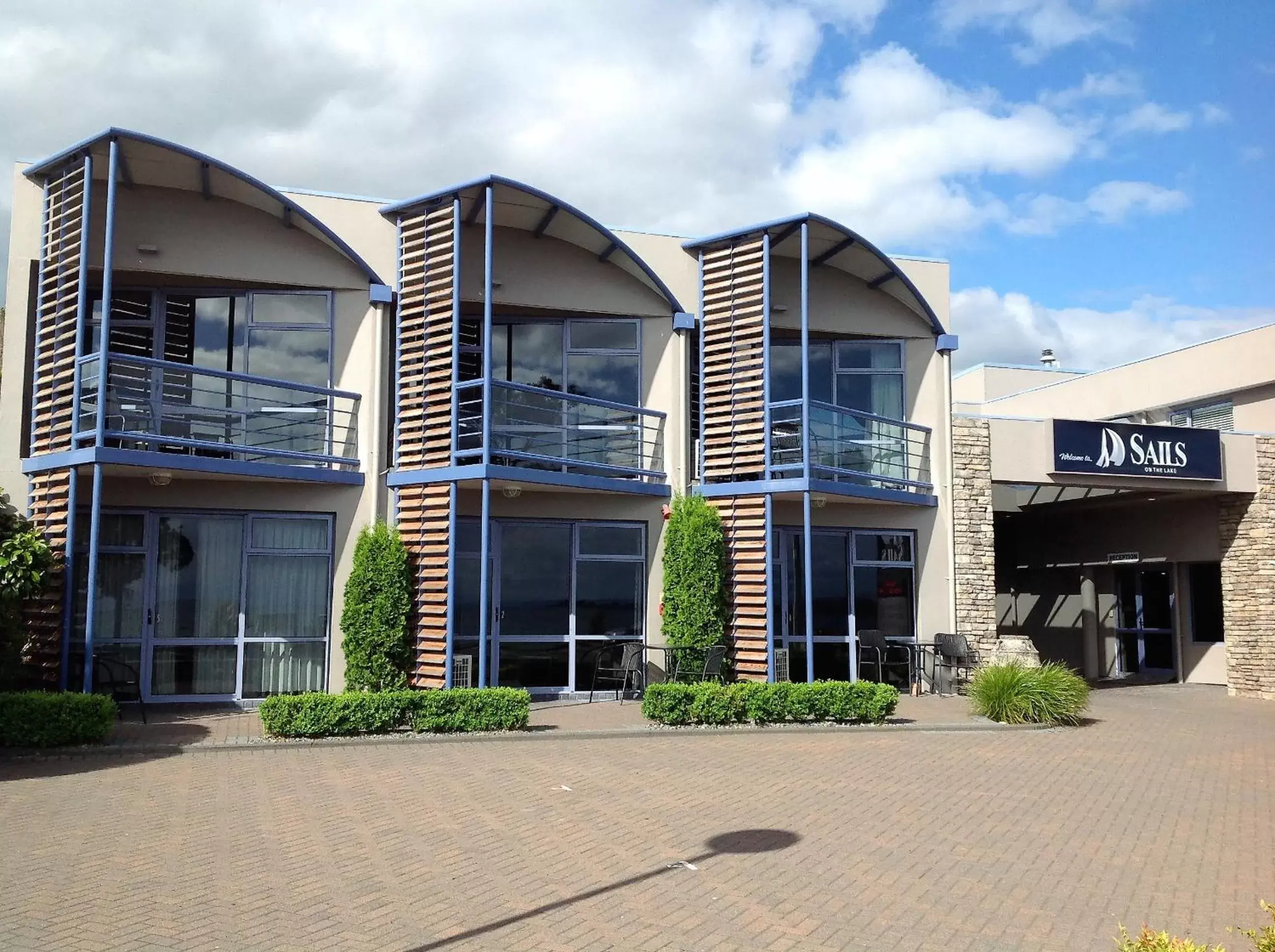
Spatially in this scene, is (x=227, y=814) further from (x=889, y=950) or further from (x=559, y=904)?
(x=889, y=950)

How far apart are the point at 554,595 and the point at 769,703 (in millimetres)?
3884

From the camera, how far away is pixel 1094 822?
8305mm

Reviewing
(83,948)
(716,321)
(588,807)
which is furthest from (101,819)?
(716,321)

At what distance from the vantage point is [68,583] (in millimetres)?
12086

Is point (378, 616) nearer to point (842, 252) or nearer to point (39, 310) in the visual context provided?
point (39, 310)

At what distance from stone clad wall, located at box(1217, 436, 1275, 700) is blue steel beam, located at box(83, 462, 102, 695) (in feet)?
56.3

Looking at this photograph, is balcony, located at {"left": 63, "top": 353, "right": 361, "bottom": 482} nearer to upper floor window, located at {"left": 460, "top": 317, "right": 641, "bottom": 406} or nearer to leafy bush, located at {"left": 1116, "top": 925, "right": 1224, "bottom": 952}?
upper floor window, located at {"left": 460, "top": 317, "right": 641, "bottom": 406}

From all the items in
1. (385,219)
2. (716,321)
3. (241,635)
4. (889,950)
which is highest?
(385,219)

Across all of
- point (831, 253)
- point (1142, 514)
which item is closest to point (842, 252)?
point (831, 253)

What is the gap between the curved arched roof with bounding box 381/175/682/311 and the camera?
14008mm

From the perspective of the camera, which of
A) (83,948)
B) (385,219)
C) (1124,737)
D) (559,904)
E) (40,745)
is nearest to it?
(83,948)

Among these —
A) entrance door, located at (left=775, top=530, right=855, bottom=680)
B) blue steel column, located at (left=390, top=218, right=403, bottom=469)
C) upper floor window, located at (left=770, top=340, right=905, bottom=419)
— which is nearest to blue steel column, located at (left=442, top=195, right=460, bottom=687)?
blue steel column, located at (left=390, top=218, right=403, bottom=469)

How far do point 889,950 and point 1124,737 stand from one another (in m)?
8.42

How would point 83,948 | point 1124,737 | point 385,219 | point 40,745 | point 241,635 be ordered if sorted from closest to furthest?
point 83,948 → point 40,745 → point 1124,737 → point 241,635 → point 385,219
